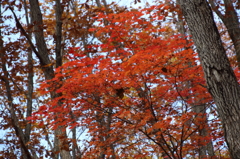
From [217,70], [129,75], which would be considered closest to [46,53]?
[129,75]

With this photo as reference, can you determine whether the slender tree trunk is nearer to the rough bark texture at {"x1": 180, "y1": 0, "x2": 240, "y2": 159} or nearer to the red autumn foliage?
the red autumn foliage

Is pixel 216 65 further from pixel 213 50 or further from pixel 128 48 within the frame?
pixel 128 48

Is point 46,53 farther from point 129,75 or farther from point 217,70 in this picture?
point 217,70

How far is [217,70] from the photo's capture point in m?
3.38

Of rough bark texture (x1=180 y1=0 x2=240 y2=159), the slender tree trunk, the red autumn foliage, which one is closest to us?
rough bark texture (x1=180 y1=0 x2=240 y2=159)

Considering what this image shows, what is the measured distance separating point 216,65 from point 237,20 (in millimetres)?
3787

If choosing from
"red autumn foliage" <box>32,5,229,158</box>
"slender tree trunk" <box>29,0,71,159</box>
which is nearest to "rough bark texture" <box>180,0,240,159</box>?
"red autumn foliage" <box>32,5,229,158</box>

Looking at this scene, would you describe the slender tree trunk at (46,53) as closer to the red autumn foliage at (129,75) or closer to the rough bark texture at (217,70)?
the red autumn foliage at (129,75)

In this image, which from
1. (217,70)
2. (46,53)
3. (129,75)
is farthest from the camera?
(46,53)

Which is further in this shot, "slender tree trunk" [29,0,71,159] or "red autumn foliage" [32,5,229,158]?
"slender tree trunk" [29,0,71,159]

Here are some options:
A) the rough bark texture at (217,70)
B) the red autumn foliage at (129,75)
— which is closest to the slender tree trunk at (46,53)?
the red autumn foliage at (129,75)

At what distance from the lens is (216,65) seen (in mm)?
3398

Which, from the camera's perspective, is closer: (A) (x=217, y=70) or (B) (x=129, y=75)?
(A) (x=217, y=70)

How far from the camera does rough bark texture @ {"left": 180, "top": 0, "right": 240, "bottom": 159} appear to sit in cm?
322
